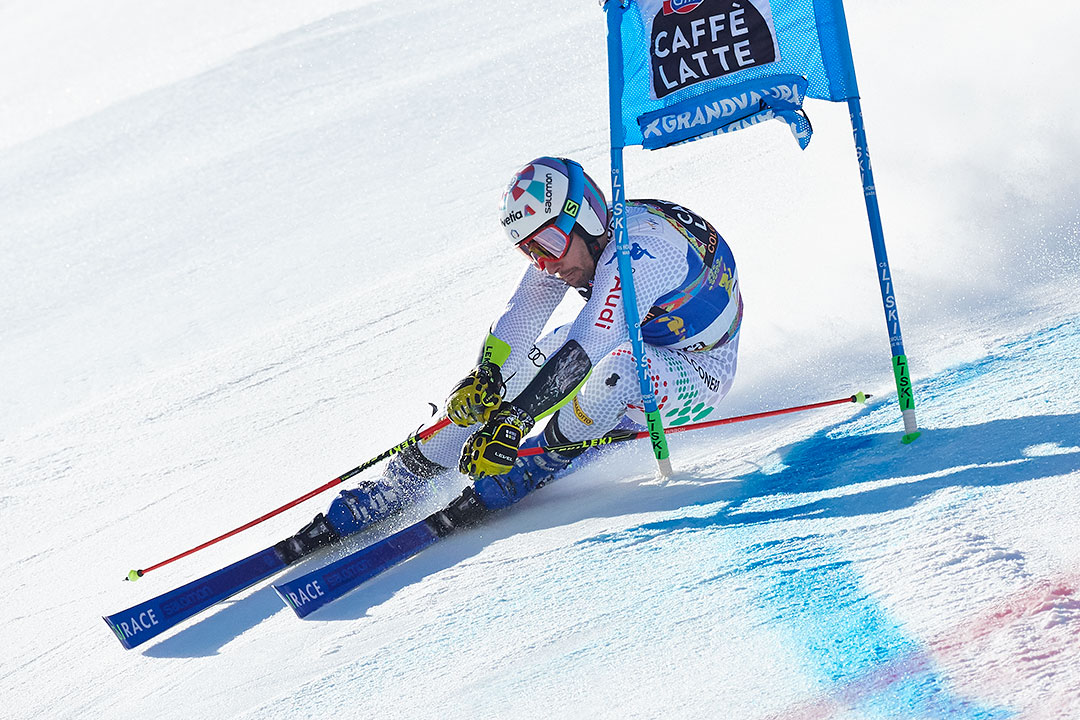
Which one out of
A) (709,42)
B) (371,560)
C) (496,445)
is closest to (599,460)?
(496,445)

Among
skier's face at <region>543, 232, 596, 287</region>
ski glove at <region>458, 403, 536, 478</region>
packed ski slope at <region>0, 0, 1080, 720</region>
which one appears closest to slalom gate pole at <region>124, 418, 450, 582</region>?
packed ski slope at <region>0, 0, 1080, 720</region>

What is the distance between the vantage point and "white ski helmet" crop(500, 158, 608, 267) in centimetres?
403

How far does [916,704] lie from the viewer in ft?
7.91

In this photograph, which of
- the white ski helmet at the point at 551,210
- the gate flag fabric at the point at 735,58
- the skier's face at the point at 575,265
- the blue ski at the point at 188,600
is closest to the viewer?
the gate flag fabric at the point at 735,58

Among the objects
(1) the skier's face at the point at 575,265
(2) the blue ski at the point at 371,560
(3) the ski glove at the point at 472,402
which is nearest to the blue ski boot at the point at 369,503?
(2) the blue ski at the point at 371,560

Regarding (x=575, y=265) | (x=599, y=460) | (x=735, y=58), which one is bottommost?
(x=599, y=460)

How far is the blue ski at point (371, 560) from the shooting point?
12.3 ft

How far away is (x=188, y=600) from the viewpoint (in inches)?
157

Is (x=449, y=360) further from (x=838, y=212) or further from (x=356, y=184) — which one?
(x=356, y=184)

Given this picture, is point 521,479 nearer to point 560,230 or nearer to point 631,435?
point 631,435

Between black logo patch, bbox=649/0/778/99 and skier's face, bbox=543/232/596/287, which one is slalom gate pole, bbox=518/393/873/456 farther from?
black logo patch, bbox=649/0/778/99

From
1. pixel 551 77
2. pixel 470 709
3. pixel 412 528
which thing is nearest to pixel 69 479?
pixel 412 528

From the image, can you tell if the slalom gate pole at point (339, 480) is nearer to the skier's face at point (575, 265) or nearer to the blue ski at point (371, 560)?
the blue ski at point (371, 560)

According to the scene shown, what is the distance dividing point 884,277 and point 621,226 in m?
0.90
